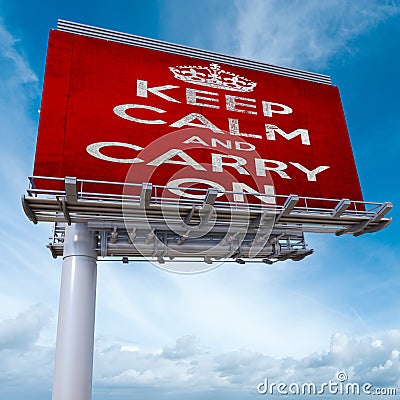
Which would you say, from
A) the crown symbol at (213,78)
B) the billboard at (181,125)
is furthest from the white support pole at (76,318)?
the crown symbol at (213,78)

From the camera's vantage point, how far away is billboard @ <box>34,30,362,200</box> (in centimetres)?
1329

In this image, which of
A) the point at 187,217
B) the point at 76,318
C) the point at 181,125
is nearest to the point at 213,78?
the point at 181,125

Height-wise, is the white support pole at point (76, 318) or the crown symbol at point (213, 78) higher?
the crown symbol at point (213, 78)

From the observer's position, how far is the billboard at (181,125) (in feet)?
43.6

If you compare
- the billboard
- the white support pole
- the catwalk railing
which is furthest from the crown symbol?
the white support pole

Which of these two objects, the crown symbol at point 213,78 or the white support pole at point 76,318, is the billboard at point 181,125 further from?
the white support pole at point 76,318

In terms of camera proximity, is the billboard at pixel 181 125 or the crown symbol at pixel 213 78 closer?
the billboard at pixel 181 125

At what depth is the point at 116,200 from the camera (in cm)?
1264

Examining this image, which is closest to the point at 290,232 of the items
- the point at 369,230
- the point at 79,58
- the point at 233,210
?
the point at 369,230

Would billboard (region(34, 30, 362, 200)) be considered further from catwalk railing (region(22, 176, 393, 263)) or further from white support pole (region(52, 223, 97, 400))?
white support pole (region(52, 223, 97, 400))

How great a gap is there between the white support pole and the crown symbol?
6605mm

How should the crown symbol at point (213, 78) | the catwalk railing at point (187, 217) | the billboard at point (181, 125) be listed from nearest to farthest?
1. the catwalk railing at point (187, 217)
2. the billboard at point (181, 125)
3. the crown symbol at point (213, 78)

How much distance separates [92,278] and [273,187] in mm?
6611

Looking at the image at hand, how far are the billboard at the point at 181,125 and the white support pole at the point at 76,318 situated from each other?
7.63 feet
